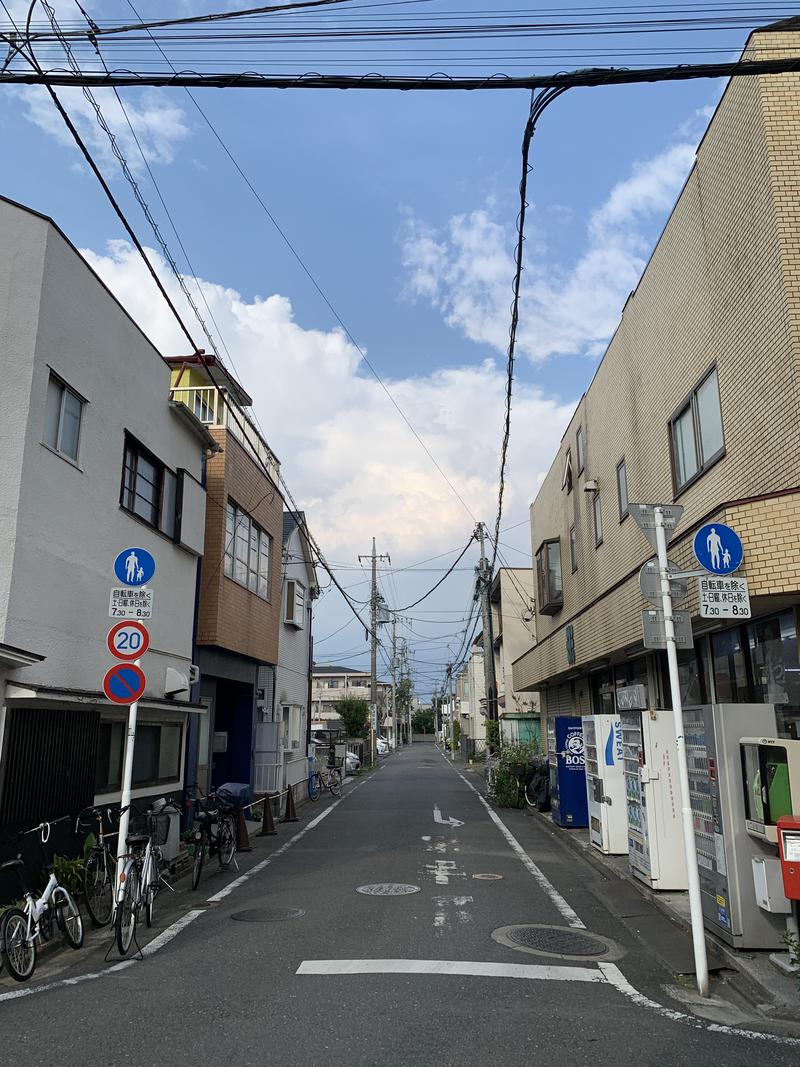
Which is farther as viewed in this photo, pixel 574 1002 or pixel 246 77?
pixel 246 77

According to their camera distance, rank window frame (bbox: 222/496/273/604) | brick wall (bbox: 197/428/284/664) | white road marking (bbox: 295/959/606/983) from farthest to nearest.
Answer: window frame (bbox: 222/496/273/604) → brick wall (bbox: 197/428/284/664) → white road marking (bbox: 295/959/606/983)

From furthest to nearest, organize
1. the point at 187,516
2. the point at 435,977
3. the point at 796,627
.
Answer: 1. the point at 187,516
2. the point at 796,627
3. the point at 435,977

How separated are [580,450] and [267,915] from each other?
13165 mm

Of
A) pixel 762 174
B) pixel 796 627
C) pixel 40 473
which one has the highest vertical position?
pixel 762 174

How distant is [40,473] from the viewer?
352 inches

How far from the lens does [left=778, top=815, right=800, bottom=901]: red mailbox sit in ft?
19.9

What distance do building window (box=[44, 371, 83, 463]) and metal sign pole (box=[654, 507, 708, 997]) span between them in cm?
680

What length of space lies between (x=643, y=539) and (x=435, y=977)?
349 inches

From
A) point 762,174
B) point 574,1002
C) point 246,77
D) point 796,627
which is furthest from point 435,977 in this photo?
point 762,174

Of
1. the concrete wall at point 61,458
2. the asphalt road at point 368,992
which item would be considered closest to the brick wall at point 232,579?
the concrete wall at point 61,458

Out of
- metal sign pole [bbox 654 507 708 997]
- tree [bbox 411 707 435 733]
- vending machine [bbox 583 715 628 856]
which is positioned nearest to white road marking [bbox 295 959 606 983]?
metal sign pole [bbox 654 507 708 997]

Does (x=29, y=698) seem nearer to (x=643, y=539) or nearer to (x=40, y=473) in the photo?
(x=40, y=473)

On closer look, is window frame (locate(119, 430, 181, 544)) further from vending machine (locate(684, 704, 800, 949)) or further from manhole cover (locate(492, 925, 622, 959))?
vending machine (locate(684, 704, 800, 949))

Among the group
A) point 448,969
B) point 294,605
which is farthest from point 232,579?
point 448,969
